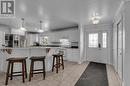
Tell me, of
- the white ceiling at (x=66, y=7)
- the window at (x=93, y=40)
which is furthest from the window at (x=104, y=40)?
the white ceiling at (x=66, y=7)

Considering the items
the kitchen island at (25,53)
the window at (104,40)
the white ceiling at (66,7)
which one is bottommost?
the kitchen island at (25,53)

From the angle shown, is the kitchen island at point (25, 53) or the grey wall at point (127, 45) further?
the kitchen island at point (25, 53)

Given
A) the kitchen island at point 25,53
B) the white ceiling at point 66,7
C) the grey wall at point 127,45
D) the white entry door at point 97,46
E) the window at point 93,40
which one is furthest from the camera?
the window at point 93,40

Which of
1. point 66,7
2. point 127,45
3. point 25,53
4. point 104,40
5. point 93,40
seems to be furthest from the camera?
point 93,40

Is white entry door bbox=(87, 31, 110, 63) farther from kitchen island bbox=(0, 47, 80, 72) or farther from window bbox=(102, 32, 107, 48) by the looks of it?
kitchen island bbox=(0, 47, 80, 72)

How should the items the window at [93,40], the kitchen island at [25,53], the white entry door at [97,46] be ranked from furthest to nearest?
the window at [93,40]
the white entry door at [97,46]
the kitchen island at [25,53]

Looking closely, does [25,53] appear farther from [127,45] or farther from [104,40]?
[104,40]

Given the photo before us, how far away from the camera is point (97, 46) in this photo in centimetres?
694

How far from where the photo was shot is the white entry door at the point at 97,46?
6622 mm

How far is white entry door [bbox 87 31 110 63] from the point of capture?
6.62 metres

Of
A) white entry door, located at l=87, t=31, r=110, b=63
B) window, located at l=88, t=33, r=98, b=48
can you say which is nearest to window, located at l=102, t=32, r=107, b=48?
white entry door, located at l=87, t=31, r=110, b=63

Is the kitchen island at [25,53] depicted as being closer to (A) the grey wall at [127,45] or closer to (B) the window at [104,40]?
(A) the grey wall at [127,45]

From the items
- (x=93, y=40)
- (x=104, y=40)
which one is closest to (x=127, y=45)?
(x=104, y=40)

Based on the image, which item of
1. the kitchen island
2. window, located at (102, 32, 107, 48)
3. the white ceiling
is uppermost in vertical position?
the white ceiling
